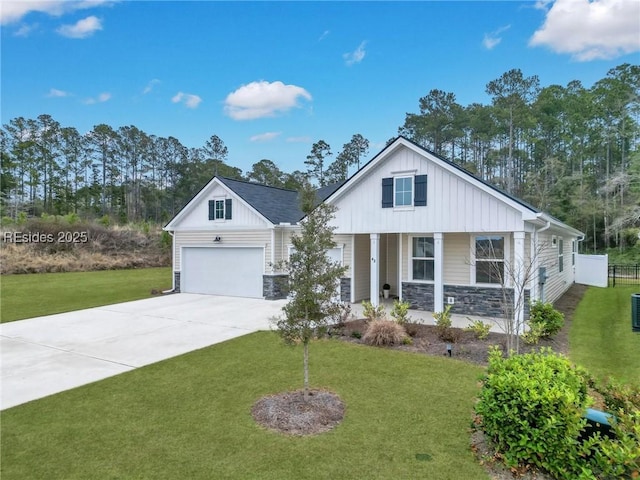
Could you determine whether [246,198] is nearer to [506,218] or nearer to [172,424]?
[506,218]

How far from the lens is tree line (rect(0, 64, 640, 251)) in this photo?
111 ft

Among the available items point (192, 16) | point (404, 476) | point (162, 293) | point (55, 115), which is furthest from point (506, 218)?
point (55, 115)

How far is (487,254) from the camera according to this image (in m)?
10.9

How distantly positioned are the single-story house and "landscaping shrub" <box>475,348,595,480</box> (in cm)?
377

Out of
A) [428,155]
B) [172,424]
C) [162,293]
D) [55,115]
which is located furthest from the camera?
[55,115]

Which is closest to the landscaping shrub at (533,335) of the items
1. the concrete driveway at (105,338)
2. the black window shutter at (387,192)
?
the black window shutter at (387,192)

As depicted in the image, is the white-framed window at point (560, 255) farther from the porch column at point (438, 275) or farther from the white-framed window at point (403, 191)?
the white-framed window at point (403, 191)

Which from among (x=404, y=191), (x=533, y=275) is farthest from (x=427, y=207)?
(x=533, y=275)

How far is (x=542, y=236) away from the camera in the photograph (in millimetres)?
11688

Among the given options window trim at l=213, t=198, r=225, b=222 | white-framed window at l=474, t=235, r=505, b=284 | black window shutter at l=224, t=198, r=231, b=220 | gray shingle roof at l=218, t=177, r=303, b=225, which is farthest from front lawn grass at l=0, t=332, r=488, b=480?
window trim at l=213, t=198, r=225, b=222

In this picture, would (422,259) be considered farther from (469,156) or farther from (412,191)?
(469,156)

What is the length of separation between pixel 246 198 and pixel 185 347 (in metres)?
8.47

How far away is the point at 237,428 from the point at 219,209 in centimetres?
1263

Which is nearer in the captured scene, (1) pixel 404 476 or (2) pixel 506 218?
(1) pixel 404 476
